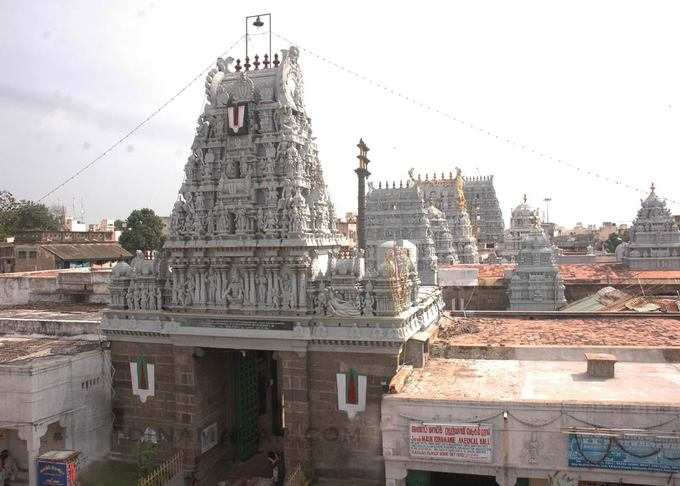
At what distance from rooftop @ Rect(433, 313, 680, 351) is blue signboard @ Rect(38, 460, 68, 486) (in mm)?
11357


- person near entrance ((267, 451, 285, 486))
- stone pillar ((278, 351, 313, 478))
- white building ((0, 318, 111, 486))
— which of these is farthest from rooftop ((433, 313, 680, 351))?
white building ((0, 318, 111, 486))

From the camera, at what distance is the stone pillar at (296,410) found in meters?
17.0

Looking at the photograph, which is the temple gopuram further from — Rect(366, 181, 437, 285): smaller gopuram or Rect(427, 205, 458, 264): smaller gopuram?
Rect(427, 205, 458, 264): smaller gopuram

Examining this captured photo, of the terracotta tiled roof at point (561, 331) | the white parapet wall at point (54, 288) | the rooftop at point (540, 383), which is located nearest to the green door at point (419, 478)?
the rooftop at point (540, 383)

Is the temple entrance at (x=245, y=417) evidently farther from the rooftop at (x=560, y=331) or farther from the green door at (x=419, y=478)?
the rooftop at (x=560, y=331)

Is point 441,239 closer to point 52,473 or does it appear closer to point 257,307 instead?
point 257,307

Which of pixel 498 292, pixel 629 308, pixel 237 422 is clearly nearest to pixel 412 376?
pixel 237 422

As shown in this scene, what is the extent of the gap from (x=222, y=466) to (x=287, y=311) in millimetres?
6618

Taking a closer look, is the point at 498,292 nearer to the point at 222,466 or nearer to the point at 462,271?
the point at 462,271

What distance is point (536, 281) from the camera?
35.9m

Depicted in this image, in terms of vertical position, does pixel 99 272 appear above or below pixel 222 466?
above

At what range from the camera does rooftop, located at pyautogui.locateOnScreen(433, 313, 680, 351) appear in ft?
60.9

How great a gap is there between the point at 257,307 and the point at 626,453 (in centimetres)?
1072

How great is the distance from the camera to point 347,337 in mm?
16672
